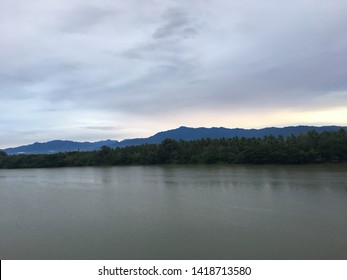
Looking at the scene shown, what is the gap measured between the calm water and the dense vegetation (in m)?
13.6

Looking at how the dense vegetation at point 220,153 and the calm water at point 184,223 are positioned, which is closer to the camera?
the calm water at point 184,223

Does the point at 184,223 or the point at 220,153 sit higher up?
the point at 220,153

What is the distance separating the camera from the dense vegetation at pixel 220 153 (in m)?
31.4

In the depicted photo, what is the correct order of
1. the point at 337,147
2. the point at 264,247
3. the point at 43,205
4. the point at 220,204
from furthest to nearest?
the point at 337,147 < the point at 43,205 < the point at 220,204 < the point at 264,247

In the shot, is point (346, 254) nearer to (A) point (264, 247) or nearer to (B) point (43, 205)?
(A) point (264, 247)

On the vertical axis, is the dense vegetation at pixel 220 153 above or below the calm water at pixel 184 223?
above

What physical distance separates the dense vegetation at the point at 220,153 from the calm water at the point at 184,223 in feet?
44.8

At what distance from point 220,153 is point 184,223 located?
26.0 metres

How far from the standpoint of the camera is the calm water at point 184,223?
8.34 metres

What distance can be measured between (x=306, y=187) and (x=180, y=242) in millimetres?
10420

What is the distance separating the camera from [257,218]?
11305mm

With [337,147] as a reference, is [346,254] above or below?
below

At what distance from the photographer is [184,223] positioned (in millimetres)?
10977

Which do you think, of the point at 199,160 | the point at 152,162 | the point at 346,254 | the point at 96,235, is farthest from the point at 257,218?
the point at 152,162
